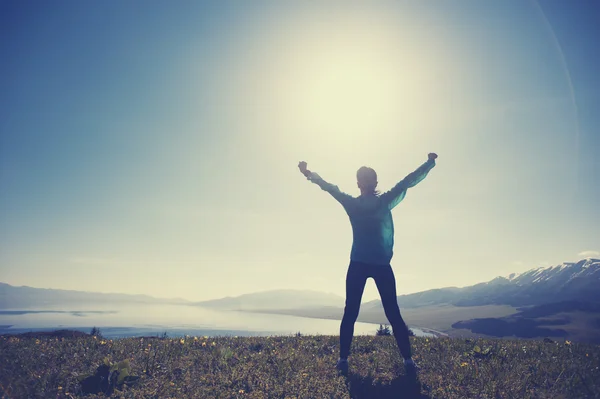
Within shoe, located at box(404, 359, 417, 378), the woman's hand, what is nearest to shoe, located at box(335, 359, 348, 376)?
shoe, located at box(404, 359, 417, 378)

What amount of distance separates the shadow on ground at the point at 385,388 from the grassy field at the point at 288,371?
14mm

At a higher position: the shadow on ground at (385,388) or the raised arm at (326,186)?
the raised arm at (326,186)

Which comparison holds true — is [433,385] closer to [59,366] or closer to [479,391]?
[479,391]

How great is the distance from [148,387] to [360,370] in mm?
3524

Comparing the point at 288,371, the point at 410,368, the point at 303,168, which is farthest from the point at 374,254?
the point at 288,371

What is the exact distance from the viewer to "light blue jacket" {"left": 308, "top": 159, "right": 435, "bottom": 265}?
5859 millimetres

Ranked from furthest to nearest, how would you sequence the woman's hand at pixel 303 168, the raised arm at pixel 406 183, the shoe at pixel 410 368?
the woman's hand at pixel 303 168, the raised arm at pixel 406 183, the shoe at pixel 410 368

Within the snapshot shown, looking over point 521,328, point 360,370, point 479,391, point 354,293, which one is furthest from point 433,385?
point 521,328

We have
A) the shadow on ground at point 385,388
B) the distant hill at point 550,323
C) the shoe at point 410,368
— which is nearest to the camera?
the shadow on ground at point 385,388

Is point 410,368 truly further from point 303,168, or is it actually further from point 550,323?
point 550,323

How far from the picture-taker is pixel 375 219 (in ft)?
19.7

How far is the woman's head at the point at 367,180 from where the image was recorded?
6367mm

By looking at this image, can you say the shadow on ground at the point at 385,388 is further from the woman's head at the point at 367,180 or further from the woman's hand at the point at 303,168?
the woman's hand at the point at 303,168

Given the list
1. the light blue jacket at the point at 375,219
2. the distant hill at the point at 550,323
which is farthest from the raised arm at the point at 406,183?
the distant hill at the point at 550,323
